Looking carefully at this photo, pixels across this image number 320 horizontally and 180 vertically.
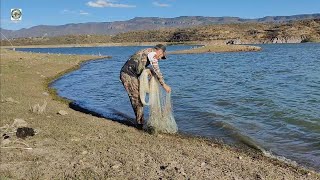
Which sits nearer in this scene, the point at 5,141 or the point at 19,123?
the point at 5,141

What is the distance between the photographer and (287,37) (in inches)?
6654

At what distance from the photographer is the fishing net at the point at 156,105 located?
40.8 ft

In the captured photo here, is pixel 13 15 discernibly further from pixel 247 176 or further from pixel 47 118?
pixel 247 176

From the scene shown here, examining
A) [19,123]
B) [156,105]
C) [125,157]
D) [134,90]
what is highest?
[134,90]

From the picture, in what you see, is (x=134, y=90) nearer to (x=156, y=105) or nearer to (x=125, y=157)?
(x=156, y=105)

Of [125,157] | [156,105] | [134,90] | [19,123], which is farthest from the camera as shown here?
[134,90]

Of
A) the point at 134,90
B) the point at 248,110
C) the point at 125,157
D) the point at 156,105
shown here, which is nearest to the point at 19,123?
the point at 134,90

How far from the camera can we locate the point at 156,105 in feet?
41.3

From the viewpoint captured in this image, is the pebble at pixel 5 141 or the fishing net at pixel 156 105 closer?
the pebble at pixel 5 141

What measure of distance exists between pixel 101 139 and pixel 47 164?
7.47ft

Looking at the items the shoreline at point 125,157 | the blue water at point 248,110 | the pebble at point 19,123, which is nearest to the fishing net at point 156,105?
the shoreline at point 125,157

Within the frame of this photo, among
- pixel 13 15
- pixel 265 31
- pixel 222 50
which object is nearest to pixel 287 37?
Answer: pixel 265 31

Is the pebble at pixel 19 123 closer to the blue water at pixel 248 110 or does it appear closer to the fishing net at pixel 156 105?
the fishing net at pixel 156 105

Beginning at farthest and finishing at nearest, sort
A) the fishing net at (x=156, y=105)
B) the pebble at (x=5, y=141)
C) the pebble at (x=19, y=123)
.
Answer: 1. the fishing net at (x=156, y=105)
2. the pebble at (x=19, y=123)
3. the pebble at (x=5, y=141)
